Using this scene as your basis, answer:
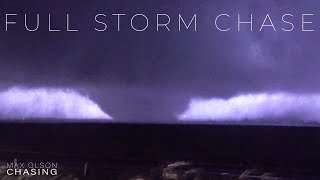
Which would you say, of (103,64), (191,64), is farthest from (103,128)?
(191,64)

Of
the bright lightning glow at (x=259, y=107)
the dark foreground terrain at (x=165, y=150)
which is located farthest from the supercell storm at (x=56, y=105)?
the bright lightning glow at (x=259, y=107)

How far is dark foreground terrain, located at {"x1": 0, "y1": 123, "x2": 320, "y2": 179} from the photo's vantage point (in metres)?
1.26

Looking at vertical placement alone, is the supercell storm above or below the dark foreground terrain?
above

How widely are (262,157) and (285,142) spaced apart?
0.24 ft

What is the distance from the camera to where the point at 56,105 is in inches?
51.7

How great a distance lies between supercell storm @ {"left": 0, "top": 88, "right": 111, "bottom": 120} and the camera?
4.29 ft

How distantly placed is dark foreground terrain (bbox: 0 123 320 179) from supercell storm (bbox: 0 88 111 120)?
0.03 metres

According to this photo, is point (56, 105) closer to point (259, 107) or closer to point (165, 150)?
point (165, 150)

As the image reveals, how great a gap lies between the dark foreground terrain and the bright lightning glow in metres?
0.03

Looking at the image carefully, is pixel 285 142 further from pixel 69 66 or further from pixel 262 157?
pixel 69 66

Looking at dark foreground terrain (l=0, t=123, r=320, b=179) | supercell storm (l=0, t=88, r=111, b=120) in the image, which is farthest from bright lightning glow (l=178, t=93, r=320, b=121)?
supercell storm (l=0, t=88, r=111, b=120)

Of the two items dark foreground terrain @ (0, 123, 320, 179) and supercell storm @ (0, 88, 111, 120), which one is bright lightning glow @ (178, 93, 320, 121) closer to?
dark foreground terrain @ (0, 123, 320, 179)

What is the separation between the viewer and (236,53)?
130 cm

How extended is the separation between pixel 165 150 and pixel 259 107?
0.27 metres
